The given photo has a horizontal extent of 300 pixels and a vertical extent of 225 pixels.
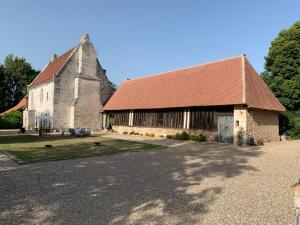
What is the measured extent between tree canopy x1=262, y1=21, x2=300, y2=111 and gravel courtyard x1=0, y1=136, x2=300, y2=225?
17.1m

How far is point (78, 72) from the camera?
3412 centimetres

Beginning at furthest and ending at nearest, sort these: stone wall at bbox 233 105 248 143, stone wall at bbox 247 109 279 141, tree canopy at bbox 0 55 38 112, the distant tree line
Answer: tree canopy at bbox 0 55 38 112, the distant tree line, stone wall at bbox 247 109 279 141, stone wall at bbox 233 105 248 143

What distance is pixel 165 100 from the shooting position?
25641mm

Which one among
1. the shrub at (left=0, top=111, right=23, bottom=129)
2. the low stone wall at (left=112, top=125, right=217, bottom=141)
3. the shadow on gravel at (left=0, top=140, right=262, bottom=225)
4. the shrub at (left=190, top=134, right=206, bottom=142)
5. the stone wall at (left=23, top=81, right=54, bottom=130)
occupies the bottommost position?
the shadow on gravel at (left=0, top=140, right=262, bottom=225)

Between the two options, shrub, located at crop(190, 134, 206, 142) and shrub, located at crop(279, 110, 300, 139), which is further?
shrub, located at crop(279, 110, 300, 139)

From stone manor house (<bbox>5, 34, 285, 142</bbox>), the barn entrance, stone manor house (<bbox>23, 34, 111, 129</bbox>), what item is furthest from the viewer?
stone manor house (<bbox>23, 34, 111, 129</bbox>)

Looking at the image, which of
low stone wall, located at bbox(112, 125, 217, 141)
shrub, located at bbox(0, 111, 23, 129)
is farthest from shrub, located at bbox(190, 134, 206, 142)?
shrub, located at bbox(0, 111, 23, 129)

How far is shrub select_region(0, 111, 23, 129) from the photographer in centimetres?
3980

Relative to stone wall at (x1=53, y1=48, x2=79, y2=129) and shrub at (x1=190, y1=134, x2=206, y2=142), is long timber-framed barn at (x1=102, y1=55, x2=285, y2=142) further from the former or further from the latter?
stone wall at (x1=53, y1=48, x2=79, y2=129)

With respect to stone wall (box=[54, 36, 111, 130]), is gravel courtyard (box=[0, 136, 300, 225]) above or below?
below

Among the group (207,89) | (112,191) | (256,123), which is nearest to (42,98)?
(207,89)

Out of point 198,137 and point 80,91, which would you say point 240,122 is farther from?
point 80,91

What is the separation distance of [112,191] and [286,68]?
25.9 meters

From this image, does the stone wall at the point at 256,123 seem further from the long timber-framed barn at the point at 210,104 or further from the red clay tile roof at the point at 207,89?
the red clay tile roof at the point at 207,89
